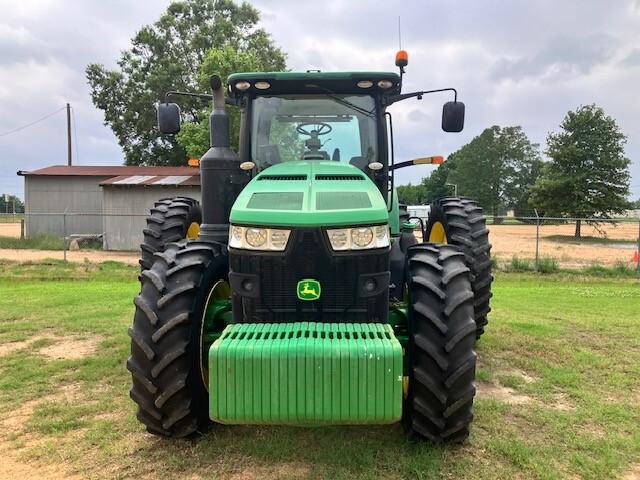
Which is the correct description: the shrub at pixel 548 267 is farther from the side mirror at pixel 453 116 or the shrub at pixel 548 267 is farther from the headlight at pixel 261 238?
the headlight at pixel 261 238

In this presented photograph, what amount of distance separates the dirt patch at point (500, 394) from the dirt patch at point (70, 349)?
418cm

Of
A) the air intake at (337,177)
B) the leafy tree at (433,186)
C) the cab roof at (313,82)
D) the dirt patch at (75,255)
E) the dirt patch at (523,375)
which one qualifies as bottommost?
the dirt patch at (523,375)

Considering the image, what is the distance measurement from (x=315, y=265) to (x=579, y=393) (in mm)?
2882

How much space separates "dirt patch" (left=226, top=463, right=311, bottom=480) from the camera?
126 inches

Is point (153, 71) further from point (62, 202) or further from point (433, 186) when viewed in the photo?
point (433, 186)

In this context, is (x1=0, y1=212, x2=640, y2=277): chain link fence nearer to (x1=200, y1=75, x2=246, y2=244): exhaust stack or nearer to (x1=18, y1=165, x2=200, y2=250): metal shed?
(x1=18, y1=165, x2=200, y2=250): metal shed

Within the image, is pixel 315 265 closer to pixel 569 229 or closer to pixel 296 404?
pixel 296 404

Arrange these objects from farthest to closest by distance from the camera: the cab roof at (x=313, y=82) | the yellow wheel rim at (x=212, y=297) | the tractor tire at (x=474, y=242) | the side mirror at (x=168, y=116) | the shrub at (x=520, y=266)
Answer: the shrub at (x=520, y=266), the tractor tire at (x=474, y=242), the side mirror at (x=168, y=116), the cab roof at (x=313, y=82), the yellow wheel rim at (x=212, y=297)

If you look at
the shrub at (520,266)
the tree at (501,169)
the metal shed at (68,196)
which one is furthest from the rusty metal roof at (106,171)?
the tree at (501,169)

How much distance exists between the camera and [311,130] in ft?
14.9

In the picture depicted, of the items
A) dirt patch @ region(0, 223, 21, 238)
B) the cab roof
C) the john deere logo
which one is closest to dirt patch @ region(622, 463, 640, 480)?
the john deere logo

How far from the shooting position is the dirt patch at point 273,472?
3197 mm

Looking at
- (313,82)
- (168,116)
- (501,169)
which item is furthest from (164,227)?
(501,169)

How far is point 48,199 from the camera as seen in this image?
26.7 meters
